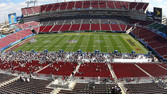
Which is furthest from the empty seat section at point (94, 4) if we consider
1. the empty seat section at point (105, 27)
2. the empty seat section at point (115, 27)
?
the empty seat section at point (115, 27)

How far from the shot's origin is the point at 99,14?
90.8 metres

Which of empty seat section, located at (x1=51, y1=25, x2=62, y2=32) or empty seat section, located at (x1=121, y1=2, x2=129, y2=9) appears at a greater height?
empty seat section, located at (x1=121, y1=2, x2=129, y2=9)

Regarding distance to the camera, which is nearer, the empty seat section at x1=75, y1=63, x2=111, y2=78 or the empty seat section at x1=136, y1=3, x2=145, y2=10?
the empty seat section at x1=75, y1=63, x2=111, y2=78

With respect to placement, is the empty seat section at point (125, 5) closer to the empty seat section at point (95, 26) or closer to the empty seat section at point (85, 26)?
the empty seat section at point (95, 26)

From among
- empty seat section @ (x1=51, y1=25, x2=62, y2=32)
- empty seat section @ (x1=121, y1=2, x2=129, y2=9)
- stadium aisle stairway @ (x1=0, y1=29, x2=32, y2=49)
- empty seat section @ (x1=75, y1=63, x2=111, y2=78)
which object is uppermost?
empty seat section @ (x1=121, y1=2, x2=129, y2=9)

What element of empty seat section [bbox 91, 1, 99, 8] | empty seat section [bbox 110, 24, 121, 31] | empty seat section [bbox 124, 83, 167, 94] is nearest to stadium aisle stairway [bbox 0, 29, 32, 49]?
empty seat section [bbox 91, 1, 99, 8]

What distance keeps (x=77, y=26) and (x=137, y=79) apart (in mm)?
61028

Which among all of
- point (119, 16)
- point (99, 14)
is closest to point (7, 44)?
point (99, 14)

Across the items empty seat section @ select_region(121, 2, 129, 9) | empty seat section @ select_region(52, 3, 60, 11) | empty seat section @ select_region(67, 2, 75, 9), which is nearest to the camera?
empty seat section @ select_region(121, 2, 129, 9)

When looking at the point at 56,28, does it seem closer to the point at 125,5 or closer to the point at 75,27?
the point at 75,27

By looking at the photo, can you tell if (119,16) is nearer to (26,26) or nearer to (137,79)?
(26,26)

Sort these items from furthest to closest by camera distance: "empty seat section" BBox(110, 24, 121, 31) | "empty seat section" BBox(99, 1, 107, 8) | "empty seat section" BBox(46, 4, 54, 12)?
"empty seat section" BBox(46, 4, 54, 12)
"empty seat section" BBox(99, 1, 107, 8)
"empty seat section" BBox(110, 24, 121, 31)

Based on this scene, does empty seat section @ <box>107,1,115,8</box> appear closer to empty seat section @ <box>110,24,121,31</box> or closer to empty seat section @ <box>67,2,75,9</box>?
empty seat section @ <box>110,24,121,31</box>

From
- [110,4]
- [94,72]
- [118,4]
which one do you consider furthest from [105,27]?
[94,72]
